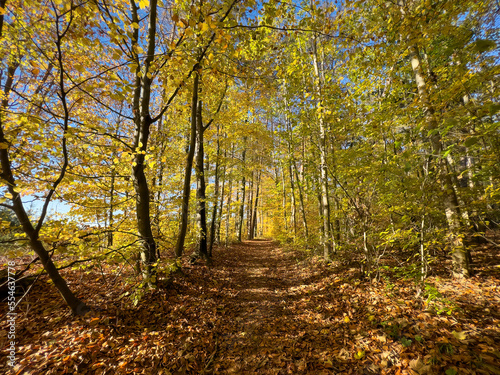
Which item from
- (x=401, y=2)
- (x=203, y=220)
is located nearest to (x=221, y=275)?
(x=203, y=220)

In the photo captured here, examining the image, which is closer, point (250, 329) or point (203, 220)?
point (250, 329)

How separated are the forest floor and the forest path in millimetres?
21

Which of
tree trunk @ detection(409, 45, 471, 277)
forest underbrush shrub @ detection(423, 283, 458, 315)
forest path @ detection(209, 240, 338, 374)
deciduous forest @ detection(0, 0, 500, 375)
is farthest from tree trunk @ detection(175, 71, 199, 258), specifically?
tree trunk @ detection(409, 45, 471, 277)

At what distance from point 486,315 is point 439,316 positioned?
2.33ft

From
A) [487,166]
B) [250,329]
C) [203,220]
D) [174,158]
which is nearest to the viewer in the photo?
[487,166]

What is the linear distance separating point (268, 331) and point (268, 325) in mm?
189

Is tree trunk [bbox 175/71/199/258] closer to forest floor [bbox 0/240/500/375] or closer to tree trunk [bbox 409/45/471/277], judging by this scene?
forest floor [bbox 0/240/500/375]

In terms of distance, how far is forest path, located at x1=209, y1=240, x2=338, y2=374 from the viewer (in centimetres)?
324

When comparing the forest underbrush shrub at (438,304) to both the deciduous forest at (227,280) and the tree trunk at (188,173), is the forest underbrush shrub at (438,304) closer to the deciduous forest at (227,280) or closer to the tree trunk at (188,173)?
the deciduous forest at (227,280)

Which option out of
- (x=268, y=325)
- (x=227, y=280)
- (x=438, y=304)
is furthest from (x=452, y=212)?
(x=227, y=280)

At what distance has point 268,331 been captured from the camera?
4.05 metres

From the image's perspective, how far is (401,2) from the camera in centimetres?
521

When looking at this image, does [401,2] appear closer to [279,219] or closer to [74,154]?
[74,154]

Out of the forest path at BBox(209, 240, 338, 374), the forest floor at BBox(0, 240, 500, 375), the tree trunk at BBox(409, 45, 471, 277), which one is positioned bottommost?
the forest path at BBox(209, 240, 338, 374)
